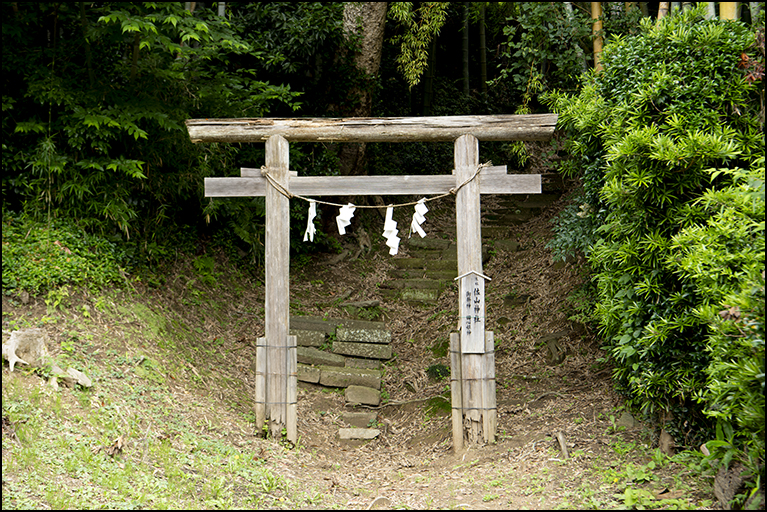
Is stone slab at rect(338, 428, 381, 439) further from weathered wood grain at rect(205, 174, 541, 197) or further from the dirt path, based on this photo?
weathered wood grain at rect(205, 174, 541, 197)

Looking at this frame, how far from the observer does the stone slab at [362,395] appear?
682cm

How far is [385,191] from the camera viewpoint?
5582 mm

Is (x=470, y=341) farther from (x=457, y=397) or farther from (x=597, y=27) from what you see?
(x=597, y=27)

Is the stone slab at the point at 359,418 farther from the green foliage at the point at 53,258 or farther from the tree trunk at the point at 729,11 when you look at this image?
the tree trunk at the point at 729,11

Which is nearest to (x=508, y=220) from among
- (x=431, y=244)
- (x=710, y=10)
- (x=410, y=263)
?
(x=431, y=244)

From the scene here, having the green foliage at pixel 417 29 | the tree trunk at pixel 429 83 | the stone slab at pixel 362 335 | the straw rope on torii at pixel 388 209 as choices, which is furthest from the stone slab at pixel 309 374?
the tree trunk at pixel 429 83

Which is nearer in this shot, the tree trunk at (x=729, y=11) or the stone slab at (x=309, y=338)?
the tree trunk at (x=729, y=11)

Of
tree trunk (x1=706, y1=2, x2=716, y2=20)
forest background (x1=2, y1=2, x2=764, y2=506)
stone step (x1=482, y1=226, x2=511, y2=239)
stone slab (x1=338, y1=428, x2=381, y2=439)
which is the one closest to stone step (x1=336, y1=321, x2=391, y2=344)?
stone slab (x1=338, y1=428, x2=381, y2=439)

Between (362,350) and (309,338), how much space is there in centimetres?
74

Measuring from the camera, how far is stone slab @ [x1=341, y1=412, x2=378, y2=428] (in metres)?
6.49

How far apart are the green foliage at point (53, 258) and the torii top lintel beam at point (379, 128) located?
6.18 feet

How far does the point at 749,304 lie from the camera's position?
3273 millimetres

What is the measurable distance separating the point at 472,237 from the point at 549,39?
362 centimetres

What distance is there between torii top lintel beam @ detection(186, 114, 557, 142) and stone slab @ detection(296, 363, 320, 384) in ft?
10.1
